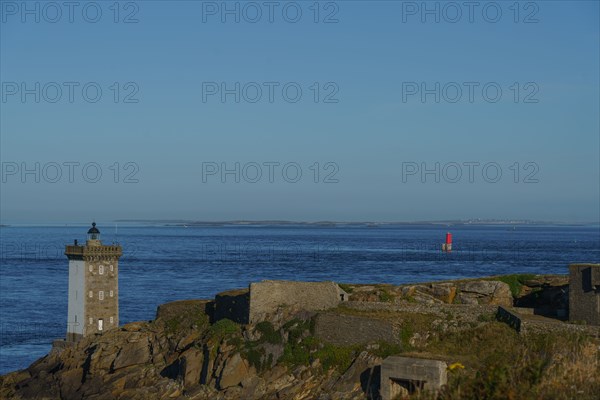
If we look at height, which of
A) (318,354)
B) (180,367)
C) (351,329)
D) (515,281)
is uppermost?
(515,281)

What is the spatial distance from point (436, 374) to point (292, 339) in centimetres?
1021

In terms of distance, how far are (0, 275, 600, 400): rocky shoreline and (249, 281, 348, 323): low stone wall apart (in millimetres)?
426

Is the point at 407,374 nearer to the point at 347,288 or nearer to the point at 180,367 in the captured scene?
the point at 180,367

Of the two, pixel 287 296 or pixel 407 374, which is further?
pixel 287 296

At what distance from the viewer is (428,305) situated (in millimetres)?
36750

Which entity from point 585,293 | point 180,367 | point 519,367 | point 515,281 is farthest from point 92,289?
point 519,367

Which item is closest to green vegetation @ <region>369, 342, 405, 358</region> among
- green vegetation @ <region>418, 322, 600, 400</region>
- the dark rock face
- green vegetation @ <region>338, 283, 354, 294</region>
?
the dark rock face

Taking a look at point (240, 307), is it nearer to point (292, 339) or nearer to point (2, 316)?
point (292, 339)

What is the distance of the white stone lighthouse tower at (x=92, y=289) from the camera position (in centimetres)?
5294

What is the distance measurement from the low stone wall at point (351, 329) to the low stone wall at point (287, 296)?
6.76 ft

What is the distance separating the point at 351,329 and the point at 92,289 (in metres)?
24.6

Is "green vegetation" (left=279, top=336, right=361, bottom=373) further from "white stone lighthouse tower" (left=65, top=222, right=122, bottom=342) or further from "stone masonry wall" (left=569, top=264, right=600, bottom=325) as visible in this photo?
"white stone lighthouse tower" (left=65, top=222, right=122, bottom=342)

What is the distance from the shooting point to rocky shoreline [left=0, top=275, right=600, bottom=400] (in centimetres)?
3186

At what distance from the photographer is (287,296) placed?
38.2m
